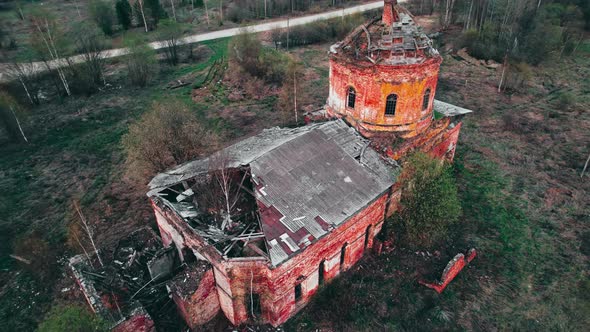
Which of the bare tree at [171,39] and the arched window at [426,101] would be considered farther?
the bare tree at [171,39]

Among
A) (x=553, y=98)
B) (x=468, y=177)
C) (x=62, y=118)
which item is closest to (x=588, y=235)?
(x=468, y=177)

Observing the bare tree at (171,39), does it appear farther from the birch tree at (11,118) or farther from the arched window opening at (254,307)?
the arched window opening at (254,307)

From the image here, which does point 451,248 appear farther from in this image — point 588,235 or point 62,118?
point 62,118

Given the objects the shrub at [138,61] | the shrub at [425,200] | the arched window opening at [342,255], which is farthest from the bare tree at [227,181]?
the shrub at [138,61]

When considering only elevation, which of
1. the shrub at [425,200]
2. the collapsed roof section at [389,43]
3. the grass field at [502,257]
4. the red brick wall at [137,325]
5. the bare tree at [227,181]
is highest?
the collapsed roof section at [389,43]

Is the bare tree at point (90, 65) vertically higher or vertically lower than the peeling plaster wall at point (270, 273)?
higher

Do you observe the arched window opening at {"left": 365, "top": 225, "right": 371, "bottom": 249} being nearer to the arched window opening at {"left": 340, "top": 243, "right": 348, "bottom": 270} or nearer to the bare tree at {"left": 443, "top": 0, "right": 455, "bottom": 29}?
the arched window opening at {"left": 340, "top": 243, "right": 348, "bottom": 270}

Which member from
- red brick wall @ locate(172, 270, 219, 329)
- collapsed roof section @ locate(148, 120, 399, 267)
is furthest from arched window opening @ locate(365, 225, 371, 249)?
red brick wall @ locate(172, 270, 219, 329)
